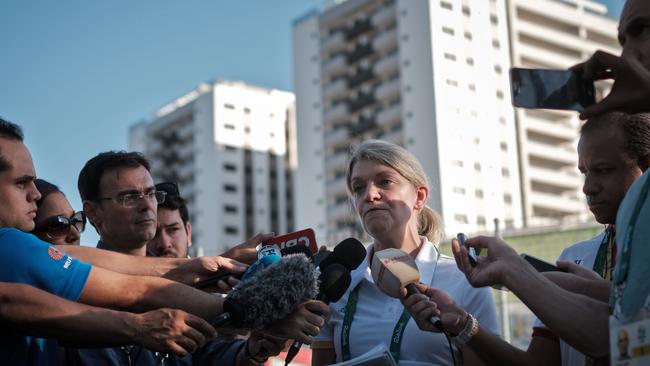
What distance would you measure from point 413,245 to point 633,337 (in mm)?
2252

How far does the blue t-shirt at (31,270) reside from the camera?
323 centimetres

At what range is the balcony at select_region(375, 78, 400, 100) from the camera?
6738 centimetres

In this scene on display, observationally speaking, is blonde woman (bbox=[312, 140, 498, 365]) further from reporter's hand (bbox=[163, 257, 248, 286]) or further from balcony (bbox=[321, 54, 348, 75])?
balcony (bbox=[321, 54, 348, 75])

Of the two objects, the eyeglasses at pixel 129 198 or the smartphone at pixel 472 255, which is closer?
the smartphone at pixel 472 255

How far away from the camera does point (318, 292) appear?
346 centimetres

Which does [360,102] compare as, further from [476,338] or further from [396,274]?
[396,274]

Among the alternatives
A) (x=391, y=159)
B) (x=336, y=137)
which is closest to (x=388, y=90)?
(x=336, y=137)

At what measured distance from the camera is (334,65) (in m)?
74.1

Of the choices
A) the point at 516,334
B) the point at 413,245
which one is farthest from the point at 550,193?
the point at 413,245

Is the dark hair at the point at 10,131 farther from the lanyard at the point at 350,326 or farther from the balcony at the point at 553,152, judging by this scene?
the balcony at the point at 553,152

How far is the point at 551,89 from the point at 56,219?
3.22 m

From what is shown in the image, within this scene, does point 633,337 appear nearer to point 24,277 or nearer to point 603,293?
point 603,293

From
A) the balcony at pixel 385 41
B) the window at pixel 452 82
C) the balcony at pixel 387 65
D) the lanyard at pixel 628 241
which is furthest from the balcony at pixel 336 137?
the lanyard at pixel 628 241

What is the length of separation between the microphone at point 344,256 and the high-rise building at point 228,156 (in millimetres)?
79609
